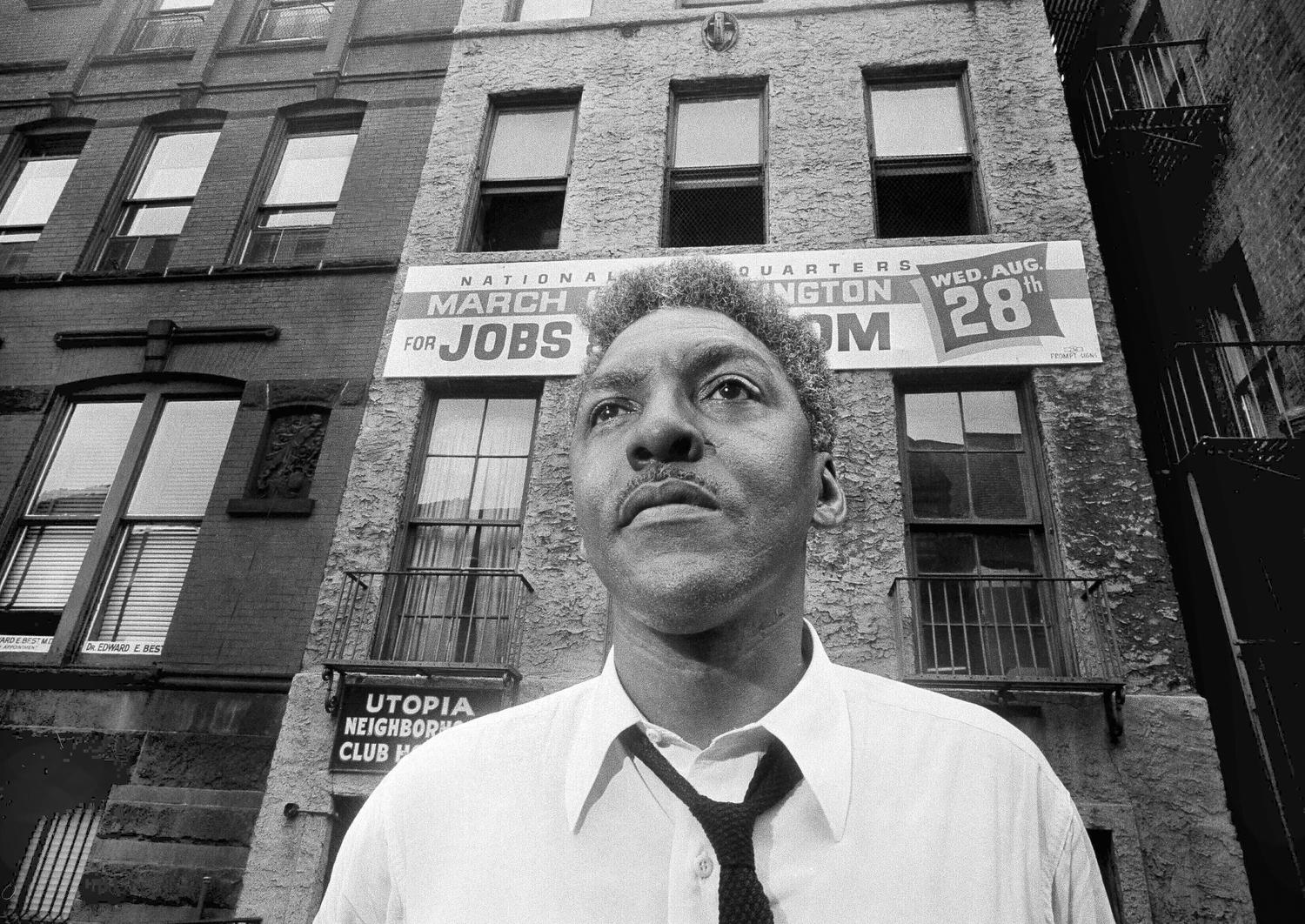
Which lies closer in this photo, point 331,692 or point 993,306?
point 331,692

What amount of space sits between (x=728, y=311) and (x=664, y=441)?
659 mm

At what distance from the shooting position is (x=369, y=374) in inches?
276

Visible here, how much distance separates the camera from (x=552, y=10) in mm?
9234

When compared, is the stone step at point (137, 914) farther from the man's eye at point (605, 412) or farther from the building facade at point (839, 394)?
the man's eye at point (605, 412)

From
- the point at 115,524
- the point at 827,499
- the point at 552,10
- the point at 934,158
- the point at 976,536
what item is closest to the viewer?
the point at 827,499

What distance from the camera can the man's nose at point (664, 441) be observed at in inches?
61.7

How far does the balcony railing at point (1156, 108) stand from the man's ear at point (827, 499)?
302 inches

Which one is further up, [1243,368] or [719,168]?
[719,168]

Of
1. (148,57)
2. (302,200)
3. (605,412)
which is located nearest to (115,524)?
(302,200)

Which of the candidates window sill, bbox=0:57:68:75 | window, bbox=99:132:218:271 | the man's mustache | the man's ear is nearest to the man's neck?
the man's mustache

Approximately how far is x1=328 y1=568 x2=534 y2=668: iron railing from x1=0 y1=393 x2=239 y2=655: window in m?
2.00

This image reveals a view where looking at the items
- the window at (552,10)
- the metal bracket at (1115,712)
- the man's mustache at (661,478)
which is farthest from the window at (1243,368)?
the window at (552,10)

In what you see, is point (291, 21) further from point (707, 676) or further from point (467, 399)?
point (707, 676)

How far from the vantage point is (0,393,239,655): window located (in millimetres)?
6559
